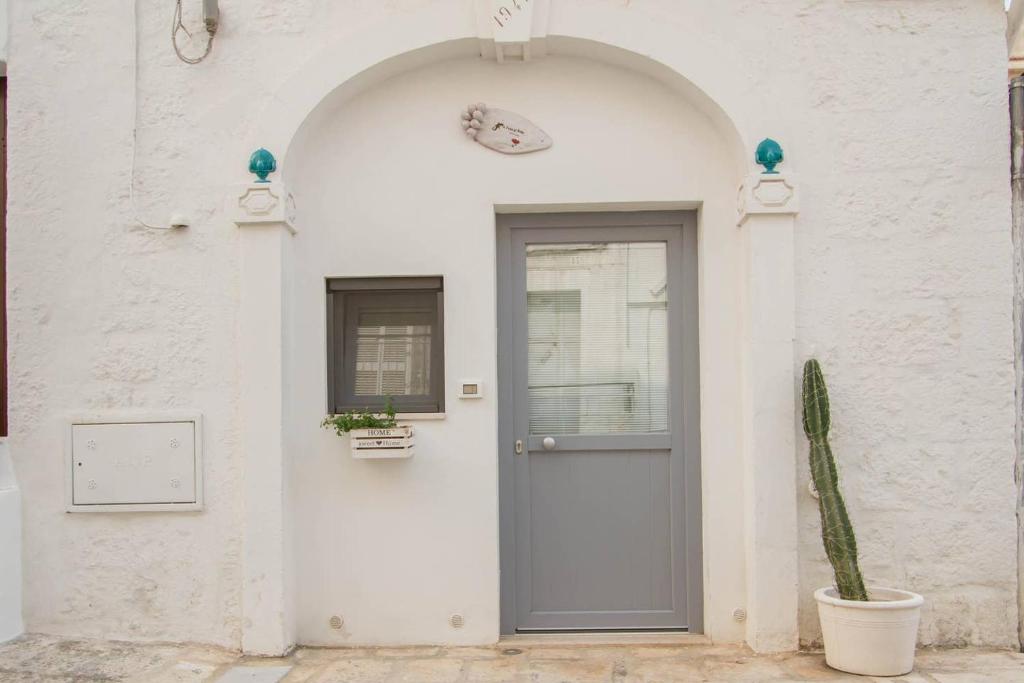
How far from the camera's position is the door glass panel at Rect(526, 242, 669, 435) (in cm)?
507

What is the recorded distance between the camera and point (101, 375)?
480 centimetres

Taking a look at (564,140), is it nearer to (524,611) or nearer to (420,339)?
(420,339)

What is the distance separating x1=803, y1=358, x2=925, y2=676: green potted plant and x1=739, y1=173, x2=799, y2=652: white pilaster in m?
0.16

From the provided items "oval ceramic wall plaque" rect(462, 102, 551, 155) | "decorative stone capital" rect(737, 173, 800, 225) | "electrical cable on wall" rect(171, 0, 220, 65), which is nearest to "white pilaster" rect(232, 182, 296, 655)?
"electrical cable on wall" rect(171, 0, 220, 65)

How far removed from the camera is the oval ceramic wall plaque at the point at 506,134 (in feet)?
16.1

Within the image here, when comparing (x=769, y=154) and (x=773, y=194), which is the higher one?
(x=769, y=154)

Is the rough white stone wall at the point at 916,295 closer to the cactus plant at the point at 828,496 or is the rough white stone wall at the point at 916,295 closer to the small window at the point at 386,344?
the cactus plant at the point at 828,496

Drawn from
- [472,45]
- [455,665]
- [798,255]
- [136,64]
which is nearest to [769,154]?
[798,255]

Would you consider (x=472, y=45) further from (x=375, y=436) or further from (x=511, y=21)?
(x=375, y=436)

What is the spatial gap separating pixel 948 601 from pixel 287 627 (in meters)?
3.30

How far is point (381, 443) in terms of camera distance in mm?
4656

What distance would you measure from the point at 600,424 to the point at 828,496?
1.25 metres

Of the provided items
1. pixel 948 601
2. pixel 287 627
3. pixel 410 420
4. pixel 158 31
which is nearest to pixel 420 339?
pixel 410 420

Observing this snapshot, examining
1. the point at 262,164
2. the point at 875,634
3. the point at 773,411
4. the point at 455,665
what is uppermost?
the point at 262,164
